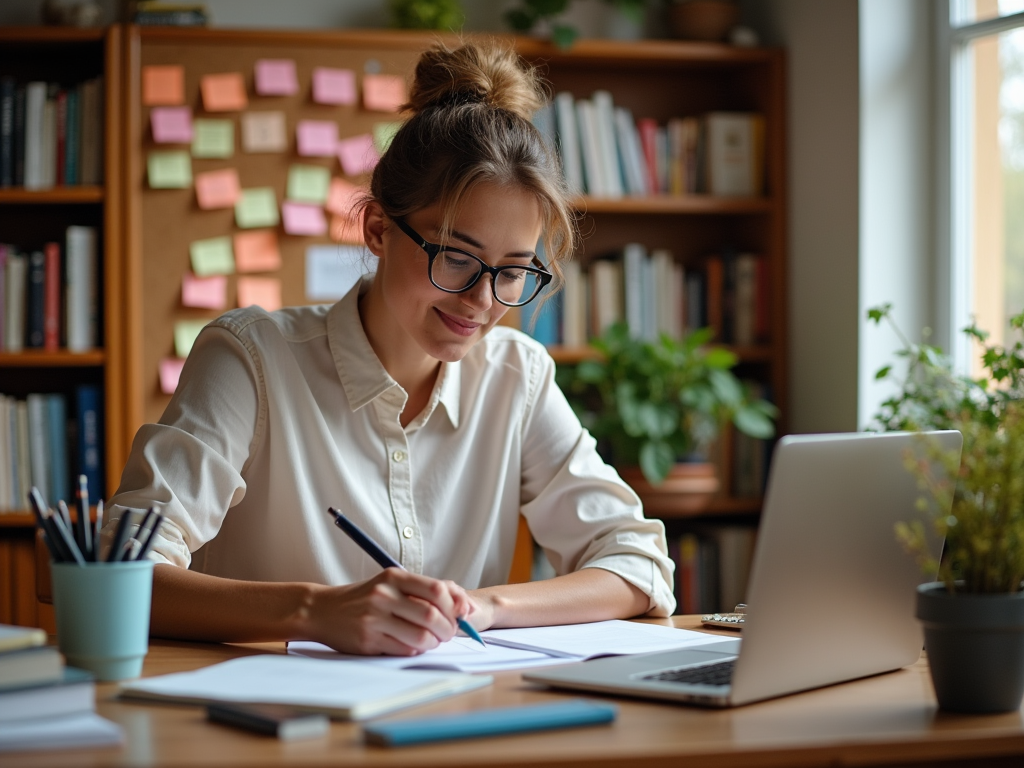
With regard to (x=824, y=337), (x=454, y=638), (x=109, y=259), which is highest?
(x=109, y=259)

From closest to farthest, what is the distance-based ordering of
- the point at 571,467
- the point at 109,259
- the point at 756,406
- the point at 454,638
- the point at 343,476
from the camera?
the point at 454,638 < the point at 343,476 < the point at 571,467 < the point at 109,259 < the point at 756,406

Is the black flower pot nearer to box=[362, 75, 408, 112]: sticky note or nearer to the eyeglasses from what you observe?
the eyeglasses

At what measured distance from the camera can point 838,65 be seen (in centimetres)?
310

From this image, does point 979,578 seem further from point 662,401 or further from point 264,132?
point 264,132

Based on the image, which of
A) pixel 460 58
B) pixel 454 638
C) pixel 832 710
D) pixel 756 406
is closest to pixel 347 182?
pixel 756 406

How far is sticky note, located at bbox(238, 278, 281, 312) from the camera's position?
118 inches

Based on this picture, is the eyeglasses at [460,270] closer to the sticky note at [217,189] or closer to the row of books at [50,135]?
the sticky note at [217,189]

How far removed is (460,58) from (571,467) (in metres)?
0.61

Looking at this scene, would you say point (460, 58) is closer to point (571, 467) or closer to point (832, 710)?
point (571, 467)

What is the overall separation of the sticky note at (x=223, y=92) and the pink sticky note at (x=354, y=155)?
0.28 m

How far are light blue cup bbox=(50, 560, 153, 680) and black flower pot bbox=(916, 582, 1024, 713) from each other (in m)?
0.68

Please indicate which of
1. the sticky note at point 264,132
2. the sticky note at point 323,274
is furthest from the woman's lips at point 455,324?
the sticky note at point 264,132

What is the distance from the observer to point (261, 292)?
9.92 feet

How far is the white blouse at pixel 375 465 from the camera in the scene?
1536 mm
